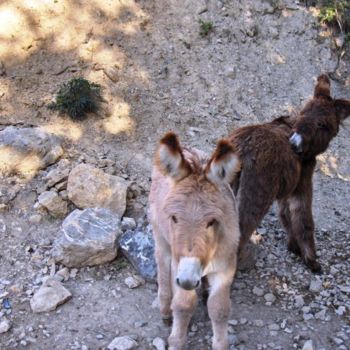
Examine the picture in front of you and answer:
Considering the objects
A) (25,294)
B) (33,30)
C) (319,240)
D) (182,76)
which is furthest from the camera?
(182,76)

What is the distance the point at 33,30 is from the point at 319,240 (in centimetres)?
472

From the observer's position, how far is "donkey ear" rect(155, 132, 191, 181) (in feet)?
10.9

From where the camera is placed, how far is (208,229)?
324 cm

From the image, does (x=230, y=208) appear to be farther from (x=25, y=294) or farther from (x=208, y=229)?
(x=25, y=294)

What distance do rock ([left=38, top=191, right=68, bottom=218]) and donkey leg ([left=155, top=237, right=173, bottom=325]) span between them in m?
1.57

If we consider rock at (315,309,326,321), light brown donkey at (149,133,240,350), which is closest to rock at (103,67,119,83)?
light brown donkey at (149,133,240,350)

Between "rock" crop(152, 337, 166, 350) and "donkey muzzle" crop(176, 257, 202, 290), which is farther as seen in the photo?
"rock" crop(152, 337, 166, 350)

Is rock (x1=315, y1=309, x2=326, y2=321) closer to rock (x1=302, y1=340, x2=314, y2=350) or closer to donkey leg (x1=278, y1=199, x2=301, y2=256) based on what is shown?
rock (x1=302, y1=340, x2=314, y2=350)

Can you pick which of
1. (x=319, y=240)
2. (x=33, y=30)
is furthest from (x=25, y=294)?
(x=33, y=30)

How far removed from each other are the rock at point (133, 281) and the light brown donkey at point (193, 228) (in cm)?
53

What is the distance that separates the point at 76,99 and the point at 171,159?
11.0 ft

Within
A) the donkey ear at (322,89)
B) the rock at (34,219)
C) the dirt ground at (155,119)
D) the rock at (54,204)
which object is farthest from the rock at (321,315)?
the rock at (34,219)

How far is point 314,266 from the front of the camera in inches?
212

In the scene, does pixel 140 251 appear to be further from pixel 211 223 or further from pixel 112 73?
pixel 112 73
